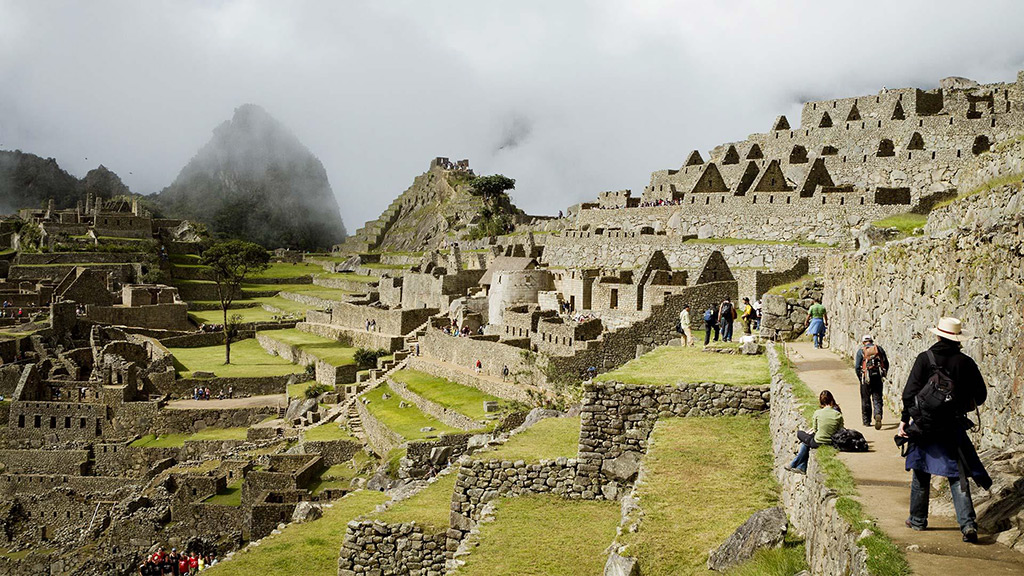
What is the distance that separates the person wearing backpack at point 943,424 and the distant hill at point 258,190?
121295mm

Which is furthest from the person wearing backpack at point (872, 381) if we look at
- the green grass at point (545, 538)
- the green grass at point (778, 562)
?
the green grass at point (545, 538)

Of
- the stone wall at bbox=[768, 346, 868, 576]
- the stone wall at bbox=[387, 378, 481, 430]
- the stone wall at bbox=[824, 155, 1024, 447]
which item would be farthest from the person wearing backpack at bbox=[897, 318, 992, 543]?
the stone wall at bbox=[387, 378, 481, 430]

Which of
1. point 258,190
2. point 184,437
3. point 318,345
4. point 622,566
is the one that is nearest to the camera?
point 622,566

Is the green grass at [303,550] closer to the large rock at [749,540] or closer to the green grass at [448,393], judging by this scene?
the green grass at [448,393]

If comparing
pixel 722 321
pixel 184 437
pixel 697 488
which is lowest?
pixel 184 437

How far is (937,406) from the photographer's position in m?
5.73

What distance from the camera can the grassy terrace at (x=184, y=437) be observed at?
33562mm

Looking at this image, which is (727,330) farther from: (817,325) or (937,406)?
(937,406)

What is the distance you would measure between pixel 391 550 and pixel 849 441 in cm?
750

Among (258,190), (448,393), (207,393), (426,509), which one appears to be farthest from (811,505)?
(258,190)

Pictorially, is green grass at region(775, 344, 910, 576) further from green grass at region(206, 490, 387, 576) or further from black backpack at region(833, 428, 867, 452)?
green grass at region(206, 490, 387, 576)

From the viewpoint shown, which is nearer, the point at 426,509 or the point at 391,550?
the point at 391,550

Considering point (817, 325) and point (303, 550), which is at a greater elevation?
point (817, 325)

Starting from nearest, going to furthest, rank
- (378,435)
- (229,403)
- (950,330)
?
(950,330) < (378,435) < (229,403)
